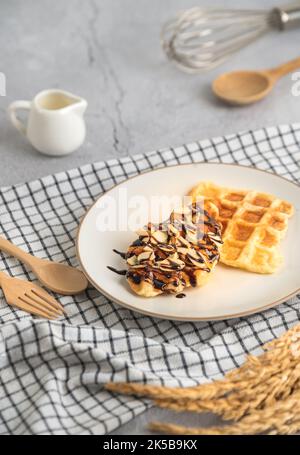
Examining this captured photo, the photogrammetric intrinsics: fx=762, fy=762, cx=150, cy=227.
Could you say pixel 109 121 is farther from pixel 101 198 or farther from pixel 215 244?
pixel 215 244

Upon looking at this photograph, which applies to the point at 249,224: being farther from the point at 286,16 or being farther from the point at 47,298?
the point at 286,16

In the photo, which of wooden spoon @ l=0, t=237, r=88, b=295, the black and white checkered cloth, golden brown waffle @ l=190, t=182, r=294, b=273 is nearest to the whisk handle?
golden brown waffle @ l=190, t=182, r=294, b=273

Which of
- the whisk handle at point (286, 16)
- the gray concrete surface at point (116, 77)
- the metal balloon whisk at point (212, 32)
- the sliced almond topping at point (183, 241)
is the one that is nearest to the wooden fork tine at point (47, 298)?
the sliced almond topping at point (183, 241)

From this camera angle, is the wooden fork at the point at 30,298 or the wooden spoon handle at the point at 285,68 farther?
the wooden spoon handle at the point at 285,68

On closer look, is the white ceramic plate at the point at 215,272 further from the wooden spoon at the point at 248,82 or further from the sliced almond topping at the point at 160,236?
the wooden spoon at the point at 248,82

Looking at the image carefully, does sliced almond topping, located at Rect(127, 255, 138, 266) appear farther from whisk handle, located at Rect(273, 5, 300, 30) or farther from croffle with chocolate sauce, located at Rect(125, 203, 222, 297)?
whisk handle, located at Rect(273, 5, 300, 30)

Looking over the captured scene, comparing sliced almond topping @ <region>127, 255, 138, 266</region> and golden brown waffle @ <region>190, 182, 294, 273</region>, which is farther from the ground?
sliced almond topping @ <region>127, 255, 138, 266</region>

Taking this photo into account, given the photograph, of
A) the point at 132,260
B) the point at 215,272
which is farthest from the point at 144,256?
the point at 215,272
